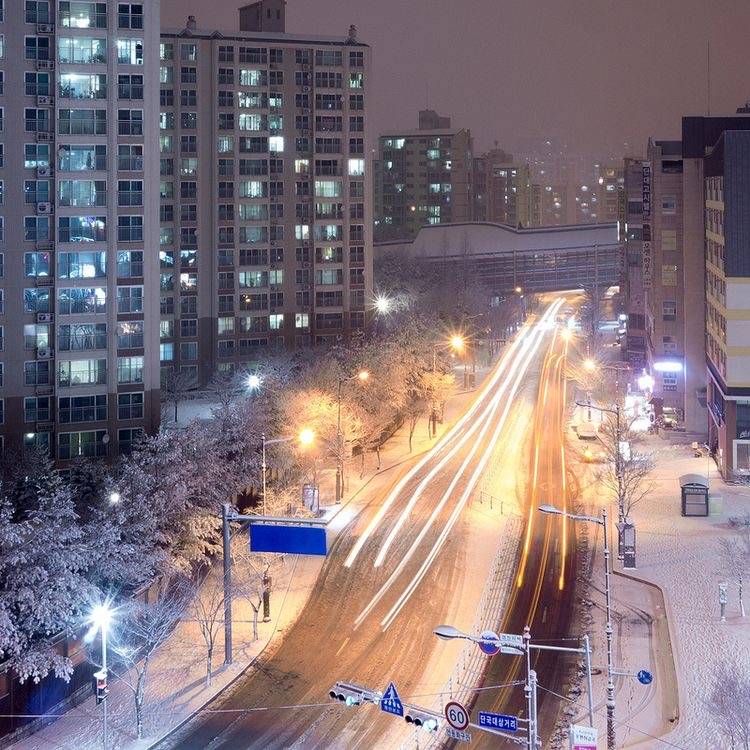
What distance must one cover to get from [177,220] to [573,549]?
162 feet

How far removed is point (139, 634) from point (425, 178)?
6777 inches

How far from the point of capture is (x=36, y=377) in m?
54.6

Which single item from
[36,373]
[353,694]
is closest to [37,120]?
[36,373]

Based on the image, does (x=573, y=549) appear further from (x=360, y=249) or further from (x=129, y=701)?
(x=360, y=249)

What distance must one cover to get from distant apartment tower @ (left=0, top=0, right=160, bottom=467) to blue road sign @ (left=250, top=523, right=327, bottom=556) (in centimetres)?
2568

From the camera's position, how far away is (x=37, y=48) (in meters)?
53.9

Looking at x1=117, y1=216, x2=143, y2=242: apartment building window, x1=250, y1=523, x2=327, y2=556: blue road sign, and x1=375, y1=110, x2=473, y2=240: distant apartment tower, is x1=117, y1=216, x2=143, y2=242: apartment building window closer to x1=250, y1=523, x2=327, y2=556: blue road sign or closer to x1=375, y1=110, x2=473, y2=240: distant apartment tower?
x1=250, y1=523, x2=327, y2=556: blue road sign

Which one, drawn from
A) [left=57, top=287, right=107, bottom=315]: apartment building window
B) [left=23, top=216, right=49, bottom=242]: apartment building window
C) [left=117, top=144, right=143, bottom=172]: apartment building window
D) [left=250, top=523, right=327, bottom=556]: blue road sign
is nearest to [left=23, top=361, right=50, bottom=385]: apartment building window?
[left=57, top=287, right=107, bottom=315]: apartment building window

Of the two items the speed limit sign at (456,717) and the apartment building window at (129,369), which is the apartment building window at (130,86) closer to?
the apartment building window at (129,369)

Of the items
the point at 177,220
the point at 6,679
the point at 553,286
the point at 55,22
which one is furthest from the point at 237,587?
the point at 553,286

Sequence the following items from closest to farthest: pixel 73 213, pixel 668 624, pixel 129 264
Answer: pixel 668 624 < pixel 73 213 < pixel 129 264

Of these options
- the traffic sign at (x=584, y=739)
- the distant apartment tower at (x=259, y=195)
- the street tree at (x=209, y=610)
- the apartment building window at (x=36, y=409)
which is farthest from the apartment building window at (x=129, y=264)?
the traffic sign at (x=584, y=739)

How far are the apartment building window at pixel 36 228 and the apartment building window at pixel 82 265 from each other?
4.05 feet

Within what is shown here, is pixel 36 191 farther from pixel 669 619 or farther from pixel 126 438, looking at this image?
pixel 669 619
